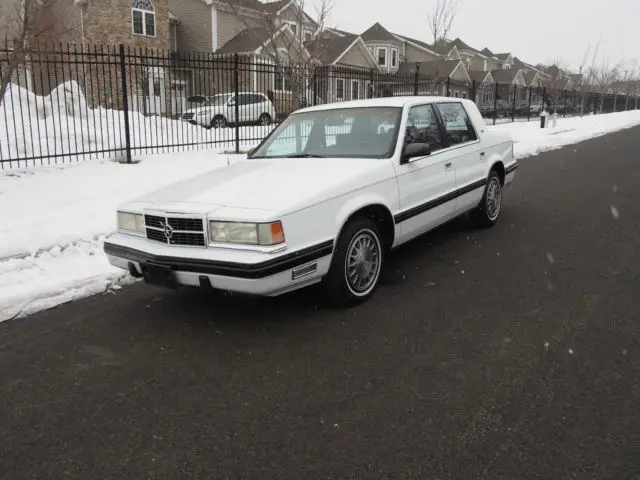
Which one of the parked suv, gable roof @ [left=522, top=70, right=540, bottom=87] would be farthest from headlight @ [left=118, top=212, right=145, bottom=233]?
gable roof @ [left=522, top=70, right=540, bottom=87]

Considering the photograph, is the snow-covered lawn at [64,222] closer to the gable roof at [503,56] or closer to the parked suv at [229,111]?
the parked suv at [229,111]

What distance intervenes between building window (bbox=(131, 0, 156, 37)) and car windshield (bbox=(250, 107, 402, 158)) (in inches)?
1080

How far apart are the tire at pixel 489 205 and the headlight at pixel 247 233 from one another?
3.72 metres

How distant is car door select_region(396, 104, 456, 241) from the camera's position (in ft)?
16.4

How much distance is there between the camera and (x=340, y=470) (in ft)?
8.22

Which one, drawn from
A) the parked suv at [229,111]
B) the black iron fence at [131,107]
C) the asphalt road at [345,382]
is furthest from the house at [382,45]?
the asphalt road at [345,382]

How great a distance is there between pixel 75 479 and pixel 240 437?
0.75 meters

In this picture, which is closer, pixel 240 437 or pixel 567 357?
pixel 240 437

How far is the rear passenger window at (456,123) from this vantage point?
5.96 meters

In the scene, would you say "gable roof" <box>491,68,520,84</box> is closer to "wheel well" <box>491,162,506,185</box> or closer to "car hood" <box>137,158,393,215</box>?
"wheel well" <box>491,162,506,185</box>

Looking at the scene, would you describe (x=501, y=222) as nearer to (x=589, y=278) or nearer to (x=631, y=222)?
(x=631, y=222)

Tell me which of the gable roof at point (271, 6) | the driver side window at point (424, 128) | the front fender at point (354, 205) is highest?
the gable roof at point (271, 6)

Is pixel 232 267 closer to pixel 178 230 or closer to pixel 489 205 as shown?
pixel 178 230

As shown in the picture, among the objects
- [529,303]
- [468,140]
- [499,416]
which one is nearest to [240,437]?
[499,416]
